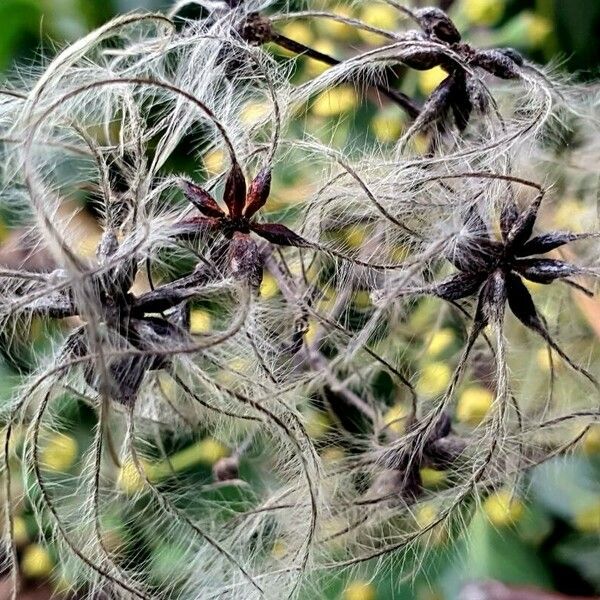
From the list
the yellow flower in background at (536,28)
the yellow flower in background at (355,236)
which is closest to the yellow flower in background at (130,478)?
the yellow flower in background at (355,236)

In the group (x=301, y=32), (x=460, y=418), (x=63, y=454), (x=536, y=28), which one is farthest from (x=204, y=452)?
(x=536, y=28)

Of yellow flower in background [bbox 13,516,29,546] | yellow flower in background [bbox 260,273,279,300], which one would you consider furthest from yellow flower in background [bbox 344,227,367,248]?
yellow flower in background [bbox 13,516,29,546]

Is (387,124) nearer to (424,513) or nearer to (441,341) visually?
(441,341)

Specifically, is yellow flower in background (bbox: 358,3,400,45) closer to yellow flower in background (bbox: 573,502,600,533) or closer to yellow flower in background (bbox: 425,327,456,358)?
yellow flower in background (bbox: 425,327,456,358)

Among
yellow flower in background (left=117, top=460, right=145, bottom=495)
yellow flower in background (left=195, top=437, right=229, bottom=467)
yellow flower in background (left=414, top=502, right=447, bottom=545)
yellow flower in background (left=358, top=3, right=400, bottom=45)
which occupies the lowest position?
yellow flower in background (left=195, top=437, right=229, bottom=467)

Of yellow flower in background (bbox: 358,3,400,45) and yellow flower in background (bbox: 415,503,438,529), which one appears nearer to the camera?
yellow flower in background (bbox: 415,503,438,529)

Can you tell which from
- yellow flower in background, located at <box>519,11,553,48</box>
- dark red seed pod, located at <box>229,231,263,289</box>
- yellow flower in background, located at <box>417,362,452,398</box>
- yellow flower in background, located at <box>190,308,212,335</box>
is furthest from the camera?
yellow flower in background, located at <box>519,11,553,48</box>

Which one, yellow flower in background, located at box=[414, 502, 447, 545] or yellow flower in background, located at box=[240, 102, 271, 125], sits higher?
yellow flower in background, located at box=[240, 102, 271, 125]
